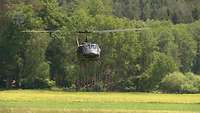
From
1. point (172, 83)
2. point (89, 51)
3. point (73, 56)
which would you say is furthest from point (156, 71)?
point (89, 51)

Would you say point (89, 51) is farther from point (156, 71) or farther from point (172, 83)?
point (156, 71)

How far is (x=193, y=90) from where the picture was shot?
363 ft

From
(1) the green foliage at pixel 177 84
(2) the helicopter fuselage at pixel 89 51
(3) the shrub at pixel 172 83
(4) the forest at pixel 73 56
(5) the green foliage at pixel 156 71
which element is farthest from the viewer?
(5) the green foliage at pixel 156 71

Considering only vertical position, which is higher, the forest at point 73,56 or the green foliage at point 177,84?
the forest at point 73,56

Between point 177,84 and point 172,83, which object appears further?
point 177,84

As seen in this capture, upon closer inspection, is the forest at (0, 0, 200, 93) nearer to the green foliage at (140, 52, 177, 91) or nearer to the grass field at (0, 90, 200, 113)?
the green foliage at (140, 52, 177, 91)

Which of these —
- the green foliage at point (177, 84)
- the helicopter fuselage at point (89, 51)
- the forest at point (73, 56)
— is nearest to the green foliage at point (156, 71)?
the forest at point (73, 56)

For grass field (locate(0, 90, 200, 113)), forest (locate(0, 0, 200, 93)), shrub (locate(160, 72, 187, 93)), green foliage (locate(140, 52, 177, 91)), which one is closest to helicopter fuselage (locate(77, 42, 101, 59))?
grass field (locate(0, 90, 200, 113))

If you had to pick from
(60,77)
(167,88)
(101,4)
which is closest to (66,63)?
(60,77)

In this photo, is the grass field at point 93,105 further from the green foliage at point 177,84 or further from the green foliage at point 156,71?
the green foliage at point 156,71

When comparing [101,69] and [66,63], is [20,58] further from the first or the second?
[101,69]

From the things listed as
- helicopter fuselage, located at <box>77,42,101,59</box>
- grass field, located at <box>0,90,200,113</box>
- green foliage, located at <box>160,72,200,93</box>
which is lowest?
green foliage, located at <box>160,72,200,93</box>

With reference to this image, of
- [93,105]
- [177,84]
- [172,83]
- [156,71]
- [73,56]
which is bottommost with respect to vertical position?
[177,84]

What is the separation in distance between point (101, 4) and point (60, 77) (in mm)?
28528
